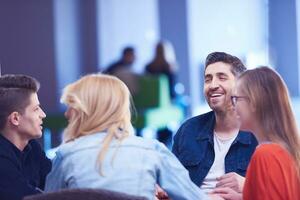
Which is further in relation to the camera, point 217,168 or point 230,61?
point 230,61

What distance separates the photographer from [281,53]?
1348cm

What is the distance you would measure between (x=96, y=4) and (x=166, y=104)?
1919 millimetres

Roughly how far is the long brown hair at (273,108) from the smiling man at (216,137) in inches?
19.9

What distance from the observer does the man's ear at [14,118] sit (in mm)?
2672

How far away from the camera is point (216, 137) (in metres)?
2.88

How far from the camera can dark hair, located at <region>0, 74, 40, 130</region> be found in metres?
2.68

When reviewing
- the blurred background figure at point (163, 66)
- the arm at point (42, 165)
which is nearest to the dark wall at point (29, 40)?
the blurred background figure at point (163, 66)

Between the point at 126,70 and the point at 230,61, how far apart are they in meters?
5.55

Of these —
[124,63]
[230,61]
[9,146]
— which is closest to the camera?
[9,146]

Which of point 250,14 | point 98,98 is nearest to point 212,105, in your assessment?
point 98,98

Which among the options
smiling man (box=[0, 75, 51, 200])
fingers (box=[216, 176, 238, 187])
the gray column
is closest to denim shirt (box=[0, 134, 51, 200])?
smiling man (box=[0, 75, 51, 200])

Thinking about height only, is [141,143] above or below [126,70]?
above

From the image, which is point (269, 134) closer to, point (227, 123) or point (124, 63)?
point (227, 123)

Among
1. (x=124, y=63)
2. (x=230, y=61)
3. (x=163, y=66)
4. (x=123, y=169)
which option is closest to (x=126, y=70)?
(x=124, y=63)
